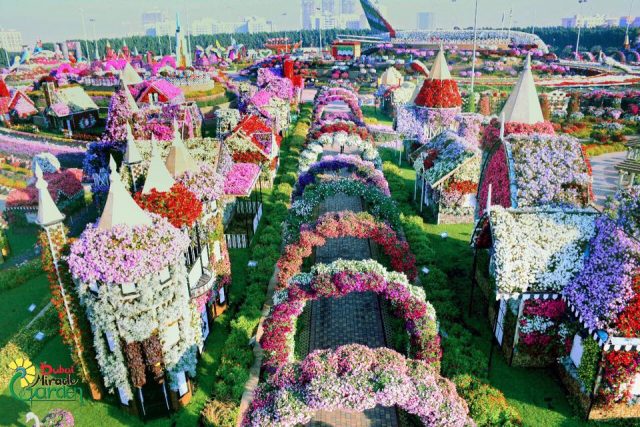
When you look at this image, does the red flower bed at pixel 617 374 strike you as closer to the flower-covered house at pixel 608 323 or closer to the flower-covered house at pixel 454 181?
the flower-covered house at pixel 608 323

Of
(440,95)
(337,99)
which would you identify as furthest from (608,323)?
(337,99)

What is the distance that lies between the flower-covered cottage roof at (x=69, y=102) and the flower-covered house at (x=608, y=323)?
164 ft

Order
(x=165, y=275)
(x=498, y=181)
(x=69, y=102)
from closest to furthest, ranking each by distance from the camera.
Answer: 1. (x=165, y=275)
2. (x=498, y=181)
3. (x=69, y=102)

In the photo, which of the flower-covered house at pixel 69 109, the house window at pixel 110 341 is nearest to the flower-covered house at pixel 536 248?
the house window at pixel 110 341

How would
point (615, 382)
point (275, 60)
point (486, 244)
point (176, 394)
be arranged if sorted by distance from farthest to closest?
point (275, 60), point (486, 244), point (176, 394), point (615, 382)

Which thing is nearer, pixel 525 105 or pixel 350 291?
pixel 350 291

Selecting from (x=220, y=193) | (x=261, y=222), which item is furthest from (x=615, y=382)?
(x=261, y=222)

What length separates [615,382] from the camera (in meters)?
13.6

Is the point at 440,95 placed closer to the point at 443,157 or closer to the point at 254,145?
the point at 443,157

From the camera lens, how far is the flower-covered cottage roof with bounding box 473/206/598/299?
15.3m

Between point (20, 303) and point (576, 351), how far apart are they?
72.1 feet

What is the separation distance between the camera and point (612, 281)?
547 inches

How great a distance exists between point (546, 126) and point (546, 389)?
1717cm

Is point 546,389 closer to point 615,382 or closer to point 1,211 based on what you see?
point 615,382
